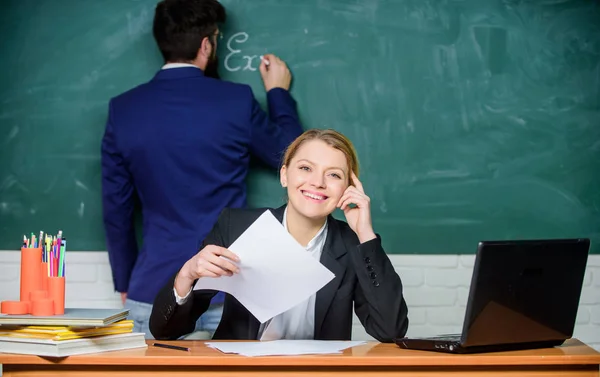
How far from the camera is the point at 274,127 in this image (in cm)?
307

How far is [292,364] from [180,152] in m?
1.35

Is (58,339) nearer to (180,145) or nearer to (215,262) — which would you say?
(215,262)

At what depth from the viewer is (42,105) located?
331 cm

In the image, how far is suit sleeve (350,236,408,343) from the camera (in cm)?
212

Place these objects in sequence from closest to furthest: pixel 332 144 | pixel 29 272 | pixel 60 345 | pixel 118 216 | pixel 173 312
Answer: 1. pixel 60 345
2. pixel 29 272
3. pixel 173 312
4. pixel 332 144
5. pixel 118 216

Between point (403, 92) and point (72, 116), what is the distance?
1.35m

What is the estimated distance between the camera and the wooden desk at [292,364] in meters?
1.74

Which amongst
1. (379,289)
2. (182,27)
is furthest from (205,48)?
(379,289)

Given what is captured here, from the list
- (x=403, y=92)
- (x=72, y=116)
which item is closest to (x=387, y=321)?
(x=403, y=92)

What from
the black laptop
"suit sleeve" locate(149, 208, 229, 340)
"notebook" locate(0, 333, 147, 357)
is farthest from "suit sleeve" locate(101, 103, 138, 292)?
the black laptop

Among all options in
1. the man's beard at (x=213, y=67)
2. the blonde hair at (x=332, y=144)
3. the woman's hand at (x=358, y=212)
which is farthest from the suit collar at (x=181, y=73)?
the woman's hand at (x=358, y=212)

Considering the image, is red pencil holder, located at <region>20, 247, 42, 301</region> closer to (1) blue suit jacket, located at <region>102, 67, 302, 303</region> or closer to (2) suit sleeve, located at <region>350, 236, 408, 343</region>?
(2) suit sleeve, located at <region>350, 236, 408, 343</region>

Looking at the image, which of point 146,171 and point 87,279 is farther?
point 87,279

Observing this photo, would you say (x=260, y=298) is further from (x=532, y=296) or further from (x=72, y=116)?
(x=72, y=116)
